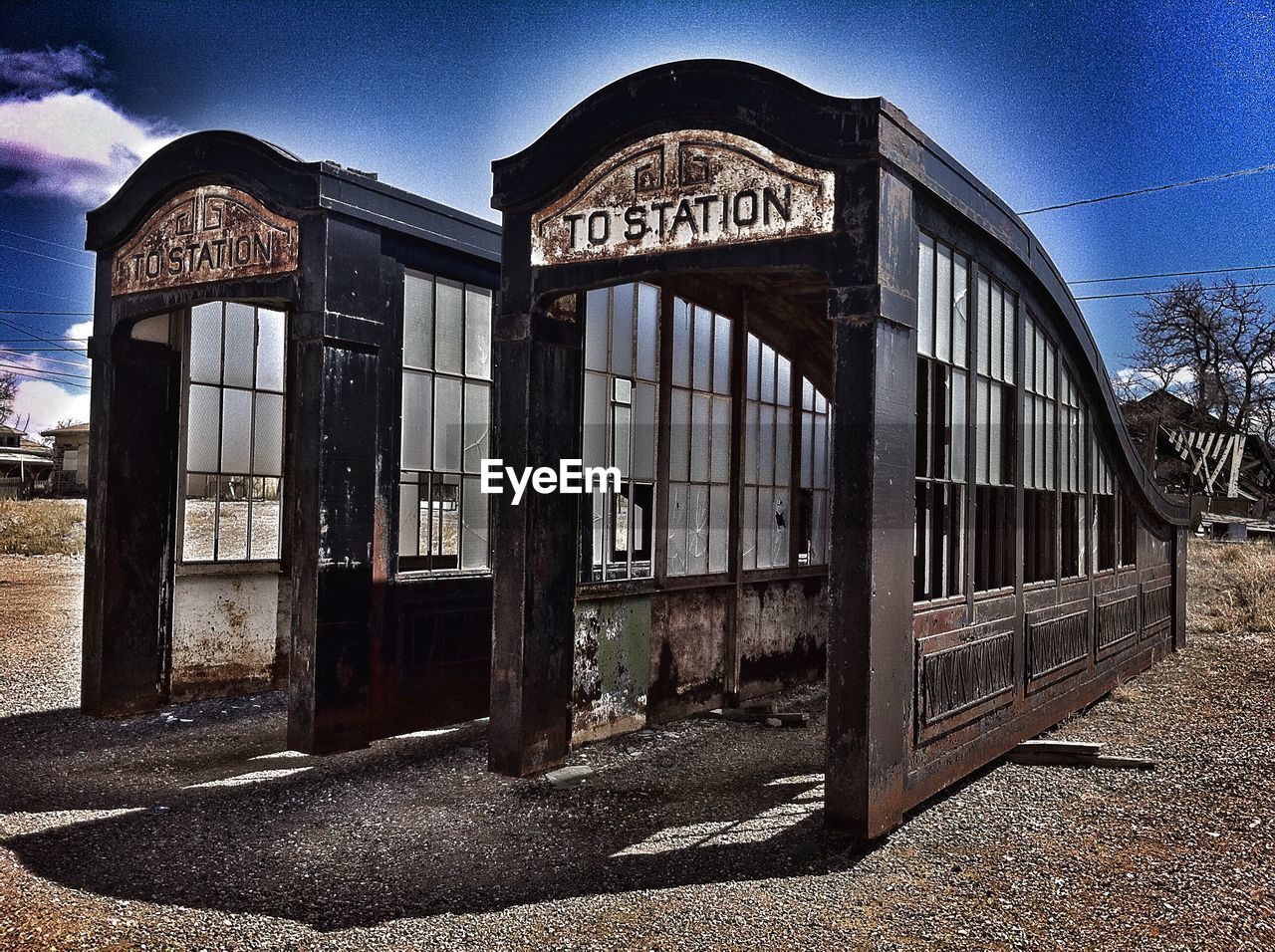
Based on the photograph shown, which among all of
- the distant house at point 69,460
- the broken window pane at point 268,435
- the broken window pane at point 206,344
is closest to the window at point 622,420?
the broken window pane at point 268,435

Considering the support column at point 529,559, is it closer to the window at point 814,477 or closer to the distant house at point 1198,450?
the window at point 814,477

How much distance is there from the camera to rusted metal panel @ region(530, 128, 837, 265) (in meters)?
4.88

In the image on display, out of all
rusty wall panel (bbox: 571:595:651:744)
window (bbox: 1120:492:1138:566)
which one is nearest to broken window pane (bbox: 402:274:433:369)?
rusty wall panel (bbox: 571:595:651:744)

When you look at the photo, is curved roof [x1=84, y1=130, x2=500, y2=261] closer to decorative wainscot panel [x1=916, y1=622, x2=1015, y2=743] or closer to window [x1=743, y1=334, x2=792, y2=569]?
window [x1=743, y1=334, x2=792, y2=569]

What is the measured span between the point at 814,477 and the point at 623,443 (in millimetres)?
2598

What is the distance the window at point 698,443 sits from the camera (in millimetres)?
7309

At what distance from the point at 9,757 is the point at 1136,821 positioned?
20.3 ft

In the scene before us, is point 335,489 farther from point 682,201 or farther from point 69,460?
point 69,460

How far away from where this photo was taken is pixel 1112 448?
8648mm

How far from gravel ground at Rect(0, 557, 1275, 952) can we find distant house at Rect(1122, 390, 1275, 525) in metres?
30.4

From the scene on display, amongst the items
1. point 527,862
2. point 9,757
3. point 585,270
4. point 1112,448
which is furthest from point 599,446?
point 1112,448

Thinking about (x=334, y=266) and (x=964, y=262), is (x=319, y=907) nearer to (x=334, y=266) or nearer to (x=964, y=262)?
(x=334, y=266)

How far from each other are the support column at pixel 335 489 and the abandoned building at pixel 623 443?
0.02 metres

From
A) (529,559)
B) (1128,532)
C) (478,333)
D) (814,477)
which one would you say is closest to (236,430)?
(478,333)
